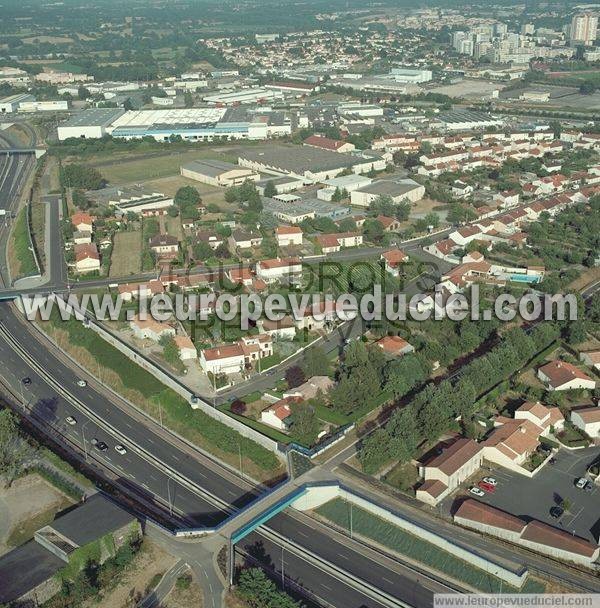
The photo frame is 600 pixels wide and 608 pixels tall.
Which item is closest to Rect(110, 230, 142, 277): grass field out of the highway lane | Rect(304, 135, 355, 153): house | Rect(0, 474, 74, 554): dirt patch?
the highway lane

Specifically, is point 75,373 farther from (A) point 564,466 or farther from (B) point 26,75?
(B) point 26,75

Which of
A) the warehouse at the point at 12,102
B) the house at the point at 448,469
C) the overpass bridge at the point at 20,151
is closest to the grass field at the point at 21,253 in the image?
the overpass bridge at the point at 20,151

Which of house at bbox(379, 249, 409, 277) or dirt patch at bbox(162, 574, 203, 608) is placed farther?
house at bbox(379, 249, 409, 277)

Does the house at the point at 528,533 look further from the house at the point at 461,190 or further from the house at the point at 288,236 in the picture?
the house at the point at 461,190

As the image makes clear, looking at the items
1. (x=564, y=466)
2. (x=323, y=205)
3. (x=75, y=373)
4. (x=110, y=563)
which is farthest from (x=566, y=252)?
(x=110, y=563)

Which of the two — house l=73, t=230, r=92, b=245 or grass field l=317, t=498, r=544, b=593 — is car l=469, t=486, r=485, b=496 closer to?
grass field l=317, t=498, r=544, b=593
